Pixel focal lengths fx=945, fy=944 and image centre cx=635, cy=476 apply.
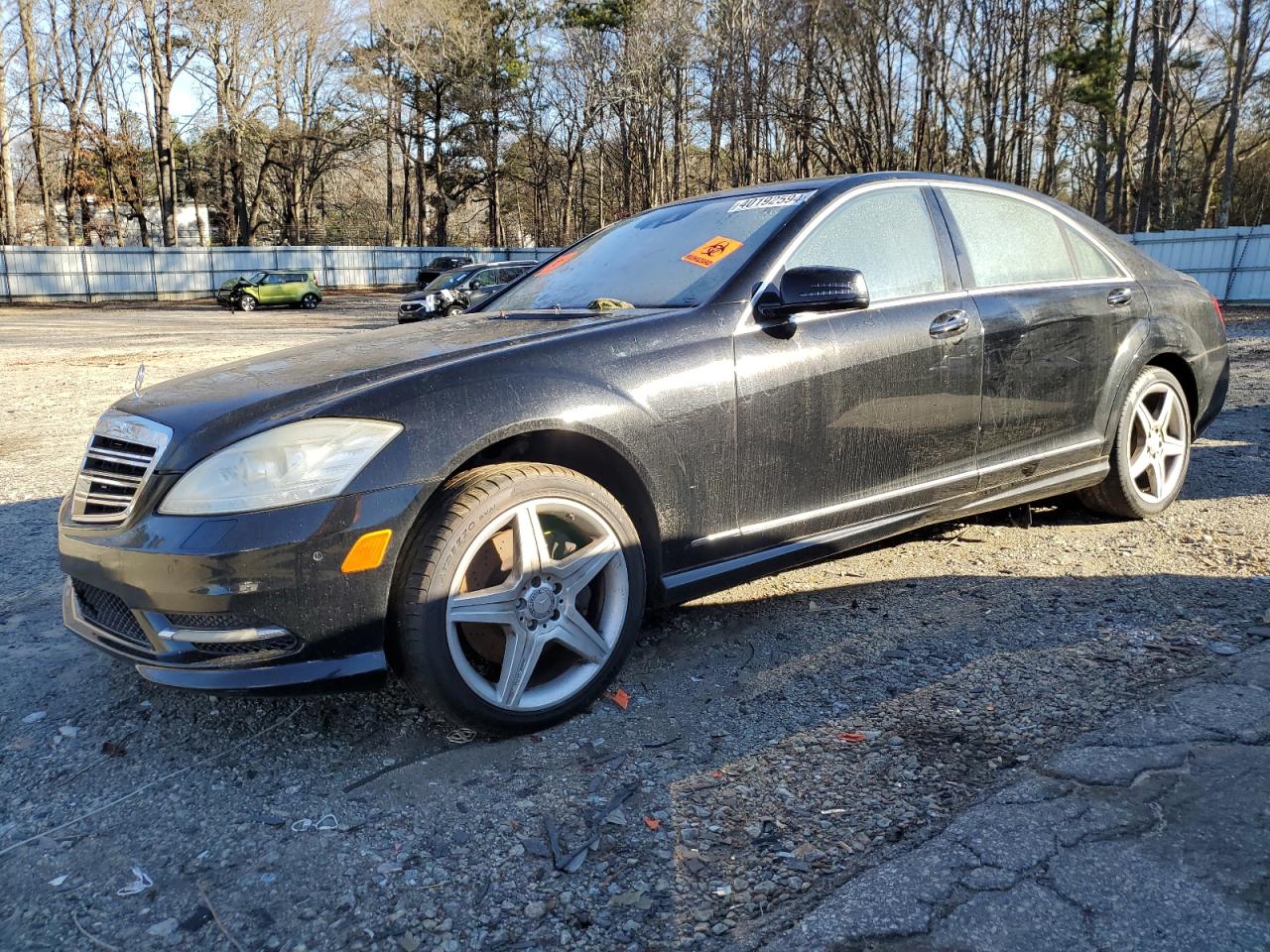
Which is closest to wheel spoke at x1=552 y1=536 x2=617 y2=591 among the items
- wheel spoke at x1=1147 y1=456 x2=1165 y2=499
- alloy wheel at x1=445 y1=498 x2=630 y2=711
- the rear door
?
alloy wheel at x1=445 y1=498 x2=630 y2=711

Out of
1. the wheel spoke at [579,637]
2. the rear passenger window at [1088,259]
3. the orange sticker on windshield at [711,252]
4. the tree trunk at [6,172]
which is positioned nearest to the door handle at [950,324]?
the orange sticker on windshield at [711,252]

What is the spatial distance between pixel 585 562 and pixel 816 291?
117 cm

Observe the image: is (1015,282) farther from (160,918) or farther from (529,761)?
(160,918)

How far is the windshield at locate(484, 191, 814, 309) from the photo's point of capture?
10.9 ft

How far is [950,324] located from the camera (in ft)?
11.7

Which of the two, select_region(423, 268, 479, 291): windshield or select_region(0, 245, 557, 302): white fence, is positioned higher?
select_region(0, 245, 557, 302): white fence

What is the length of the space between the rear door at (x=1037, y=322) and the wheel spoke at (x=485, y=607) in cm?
209

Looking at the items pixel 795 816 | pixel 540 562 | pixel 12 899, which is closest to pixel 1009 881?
pixel 795 816

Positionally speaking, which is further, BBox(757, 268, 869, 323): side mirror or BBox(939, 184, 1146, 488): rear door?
BBox(939, 184, 1146, 488): rear door

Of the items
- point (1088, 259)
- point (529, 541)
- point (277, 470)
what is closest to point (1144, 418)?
point (1088, 259)

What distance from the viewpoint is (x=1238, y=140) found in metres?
41.0

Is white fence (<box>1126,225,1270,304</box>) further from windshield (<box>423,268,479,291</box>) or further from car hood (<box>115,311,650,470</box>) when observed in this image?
car hood (<box>115,311,650,470</box>)

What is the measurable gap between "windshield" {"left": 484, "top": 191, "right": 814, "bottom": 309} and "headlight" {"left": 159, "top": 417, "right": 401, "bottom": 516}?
1.27m

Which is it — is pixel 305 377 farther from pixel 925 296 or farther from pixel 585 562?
pixel 925 296
